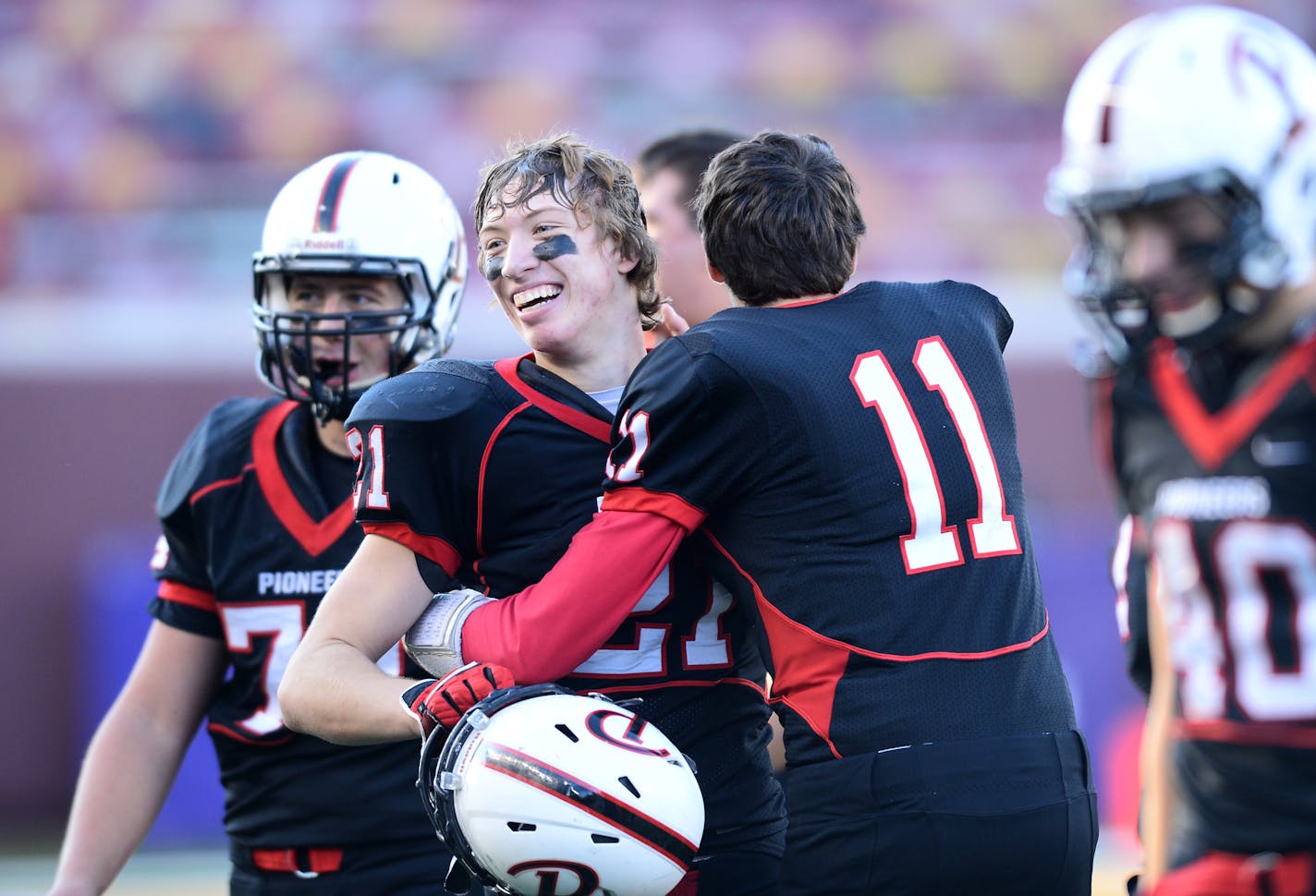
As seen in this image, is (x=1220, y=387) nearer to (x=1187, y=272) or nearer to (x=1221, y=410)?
(x=1221, y=410)

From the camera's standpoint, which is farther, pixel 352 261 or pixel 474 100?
pixel 474 100

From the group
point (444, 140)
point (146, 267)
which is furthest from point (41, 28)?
point (444, 140)

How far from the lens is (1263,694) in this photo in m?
1.94

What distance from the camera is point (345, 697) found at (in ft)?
8.54

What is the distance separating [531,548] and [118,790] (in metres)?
1.26

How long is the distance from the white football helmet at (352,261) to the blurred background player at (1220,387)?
68.7 inches

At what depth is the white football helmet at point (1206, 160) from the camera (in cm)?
196

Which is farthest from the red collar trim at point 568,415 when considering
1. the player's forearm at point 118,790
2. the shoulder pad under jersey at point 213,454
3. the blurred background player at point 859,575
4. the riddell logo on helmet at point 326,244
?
the player's forearm at point 118,790

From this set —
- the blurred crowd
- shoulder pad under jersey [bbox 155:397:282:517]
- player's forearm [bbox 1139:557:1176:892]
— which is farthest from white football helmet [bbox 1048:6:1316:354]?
the blurred crowd

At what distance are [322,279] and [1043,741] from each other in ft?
6.16

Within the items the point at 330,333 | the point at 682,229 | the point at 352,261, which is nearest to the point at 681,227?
the point at 682,229

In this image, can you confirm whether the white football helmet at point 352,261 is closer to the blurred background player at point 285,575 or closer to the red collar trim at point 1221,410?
the blurred background player at point 285,575

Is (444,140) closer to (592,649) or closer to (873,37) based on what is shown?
(873,37)

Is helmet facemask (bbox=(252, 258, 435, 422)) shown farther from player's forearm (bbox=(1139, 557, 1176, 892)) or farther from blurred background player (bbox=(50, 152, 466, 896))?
player's forearm (bbox=(1139, 557, 1176, 892))
